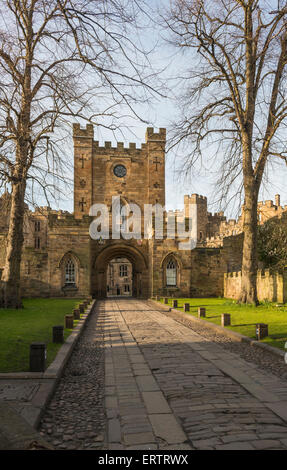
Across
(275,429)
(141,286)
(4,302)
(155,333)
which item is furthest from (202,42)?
(141,286)

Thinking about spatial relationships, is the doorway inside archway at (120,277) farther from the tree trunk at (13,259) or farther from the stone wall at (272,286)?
the tree trunk at (13,259)

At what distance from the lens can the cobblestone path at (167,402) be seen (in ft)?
11.9

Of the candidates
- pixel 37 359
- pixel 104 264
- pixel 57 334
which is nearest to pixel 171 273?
pixel 104 264

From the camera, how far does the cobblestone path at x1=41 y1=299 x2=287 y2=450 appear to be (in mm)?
3629

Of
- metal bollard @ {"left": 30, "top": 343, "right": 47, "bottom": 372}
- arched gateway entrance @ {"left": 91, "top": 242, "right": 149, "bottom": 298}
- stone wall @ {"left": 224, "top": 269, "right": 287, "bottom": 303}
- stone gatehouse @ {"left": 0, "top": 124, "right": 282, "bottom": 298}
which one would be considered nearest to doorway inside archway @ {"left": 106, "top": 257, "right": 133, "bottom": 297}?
stone gatehouse @ {"left": 0, "top": 124, "right": 282, "bottom": 298}

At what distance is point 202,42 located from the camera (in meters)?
15.9

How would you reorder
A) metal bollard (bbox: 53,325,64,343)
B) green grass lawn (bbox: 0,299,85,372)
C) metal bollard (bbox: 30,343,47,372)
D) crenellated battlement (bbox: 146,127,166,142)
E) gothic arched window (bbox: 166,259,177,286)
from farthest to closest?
crenellated battlement (bbox: 146,127,166,142), gothic arched window (bbox: 166,259,177,286), metal bollard (bbox: 53,325,64,343), green grass lawn (bbox: 0,299,85,372), metal bollard (bbox: 30,343,47,372)

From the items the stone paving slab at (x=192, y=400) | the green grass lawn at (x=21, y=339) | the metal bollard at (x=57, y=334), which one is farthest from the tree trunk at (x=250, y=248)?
the metal bollard at (x=57, y=334)

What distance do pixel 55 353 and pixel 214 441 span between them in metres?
4.43

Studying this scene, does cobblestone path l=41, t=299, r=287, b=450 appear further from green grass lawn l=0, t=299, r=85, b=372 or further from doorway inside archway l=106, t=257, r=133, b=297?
doorway inside archway l=106, t=257, r=133, b=297

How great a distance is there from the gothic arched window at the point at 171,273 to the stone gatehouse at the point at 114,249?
0.24ft

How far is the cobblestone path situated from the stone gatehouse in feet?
47.5

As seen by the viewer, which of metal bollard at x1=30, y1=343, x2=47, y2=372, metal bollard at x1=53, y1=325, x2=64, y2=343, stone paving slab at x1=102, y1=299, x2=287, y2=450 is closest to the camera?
stone paving slab at x1=102, y1=299, x2=287, y2=450

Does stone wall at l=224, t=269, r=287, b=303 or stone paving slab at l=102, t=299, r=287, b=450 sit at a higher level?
stone wall at l=224, t=269, r=287, b=303
